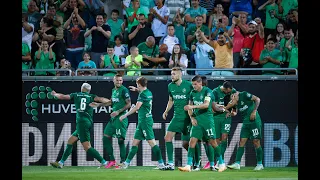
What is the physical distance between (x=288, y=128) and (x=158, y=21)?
483cm

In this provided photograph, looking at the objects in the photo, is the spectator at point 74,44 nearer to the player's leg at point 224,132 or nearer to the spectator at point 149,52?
the spectator at point 149,52

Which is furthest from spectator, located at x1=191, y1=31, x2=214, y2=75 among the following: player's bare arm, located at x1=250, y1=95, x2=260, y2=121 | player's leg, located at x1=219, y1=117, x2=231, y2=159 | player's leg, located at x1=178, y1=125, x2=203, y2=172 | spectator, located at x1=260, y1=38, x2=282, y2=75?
player's leg, located at x1=178, y1=125, x2=203, y2=172

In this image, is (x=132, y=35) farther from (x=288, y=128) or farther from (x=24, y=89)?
(x=288, y=128)

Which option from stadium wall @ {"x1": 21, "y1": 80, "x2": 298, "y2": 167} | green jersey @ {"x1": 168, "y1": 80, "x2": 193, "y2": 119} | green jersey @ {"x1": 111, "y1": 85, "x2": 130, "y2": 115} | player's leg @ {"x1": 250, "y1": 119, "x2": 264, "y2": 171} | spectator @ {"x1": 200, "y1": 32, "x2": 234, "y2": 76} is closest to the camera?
green jersey @ {"x1": 168, "y1": 80, "x2": 193, "y2": 119}

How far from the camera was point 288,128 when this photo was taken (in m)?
18.8

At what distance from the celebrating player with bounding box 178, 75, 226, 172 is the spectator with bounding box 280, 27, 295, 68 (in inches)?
167

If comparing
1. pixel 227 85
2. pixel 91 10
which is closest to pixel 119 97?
pixel 227 85

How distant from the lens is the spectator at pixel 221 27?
20.0 m

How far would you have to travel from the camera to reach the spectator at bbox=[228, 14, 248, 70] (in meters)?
19.9

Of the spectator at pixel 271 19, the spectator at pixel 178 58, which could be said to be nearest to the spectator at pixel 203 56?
the spectator at pixel 178 58

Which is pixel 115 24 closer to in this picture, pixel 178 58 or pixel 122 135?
pixel 178 58

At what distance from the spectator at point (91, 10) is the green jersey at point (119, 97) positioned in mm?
3842

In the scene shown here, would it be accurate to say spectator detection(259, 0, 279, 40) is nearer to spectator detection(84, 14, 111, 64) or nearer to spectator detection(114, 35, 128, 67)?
spectator detection(114, 35, 128, 67)
